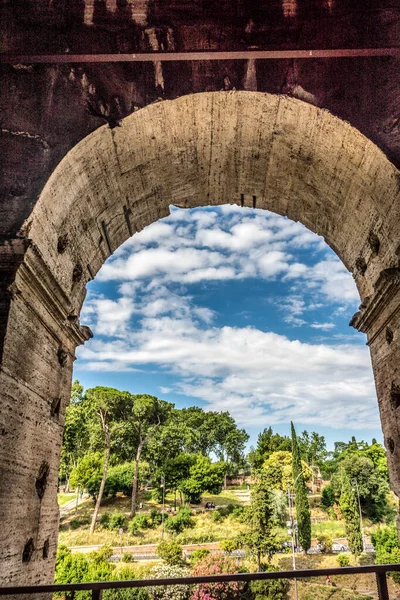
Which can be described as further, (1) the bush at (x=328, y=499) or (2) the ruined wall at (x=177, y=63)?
(1) the bush at (x=328, y=499)

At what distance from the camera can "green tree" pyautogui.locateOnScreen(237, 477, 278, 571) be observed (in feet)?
76.4

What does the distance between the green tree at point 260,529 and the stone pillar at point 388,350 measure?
19.7 meters

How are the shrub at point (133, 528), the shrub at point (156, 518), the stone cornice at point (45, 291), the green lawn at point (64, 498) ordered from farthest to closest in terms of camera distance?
the green lawn at point (64, 498) → the shrub at point (156, 518) → the shrub at point (133, 528) → the stone cornice at point (45, 291)

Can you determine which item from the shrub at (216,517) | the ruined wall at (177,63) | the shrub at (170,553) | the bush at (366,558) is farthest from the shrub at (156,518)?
the ruined wall at (177,63)

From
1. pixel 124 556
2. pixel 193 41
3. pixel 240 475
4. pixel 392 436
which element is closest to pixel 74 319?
pixel 193 41

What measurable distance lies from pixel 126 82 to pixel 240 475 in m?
62.9

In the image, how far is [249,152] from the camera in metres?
7.29

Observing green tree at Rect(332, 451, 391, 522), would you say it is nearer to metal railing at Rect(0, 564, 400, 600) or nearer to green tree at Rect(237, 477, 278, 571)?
green tree at Rect(237, 477, 278, 571)

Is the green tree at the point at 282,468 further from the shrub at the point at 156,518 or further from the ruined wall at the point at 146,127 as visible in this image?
the ruined wall at the point at 146,127

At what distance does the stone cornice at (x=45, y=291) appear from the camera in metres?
5.21

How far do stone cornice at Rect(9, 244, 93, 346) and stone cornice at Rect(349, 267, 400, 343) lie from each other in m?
4.48

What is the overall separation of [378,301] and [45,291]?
4.74 metres

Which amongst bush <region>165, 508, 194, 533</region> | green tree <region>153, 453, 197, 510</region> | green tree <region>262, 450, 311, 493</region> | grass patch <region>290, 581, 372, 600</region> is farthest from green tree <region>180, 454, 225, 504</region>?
grass patch <region>290, 581, 372, 600</region>

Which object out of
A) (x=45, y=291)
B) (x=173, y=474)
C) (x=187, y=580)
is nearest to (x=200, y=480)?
(x=173, y=474)
